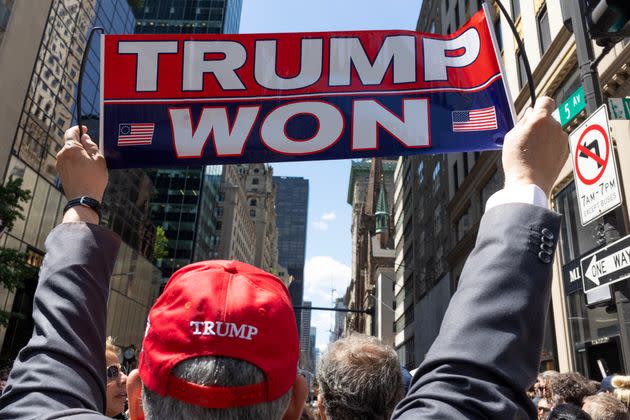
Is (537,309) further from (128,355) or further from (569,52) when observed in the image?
(569,52)

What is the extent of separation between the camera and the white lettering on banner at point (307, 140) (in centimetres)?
473

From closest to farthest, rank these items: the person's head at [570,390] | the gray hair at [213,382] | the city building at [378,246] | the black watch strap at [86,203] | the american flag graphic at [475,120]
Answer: the gray hair at [213,382]
the black watch strap at [86,203]
the american flag graphic at [475,120]
the person's head at [570,390]
the city building at [378,246]

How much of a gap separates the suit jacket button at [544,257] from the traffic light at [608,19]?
4509 mm

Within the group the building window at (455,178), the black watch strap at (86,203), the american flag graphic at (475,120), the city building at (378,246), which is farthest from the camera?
the city building at (378,246)

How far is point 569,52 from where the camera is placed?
16.2 meters

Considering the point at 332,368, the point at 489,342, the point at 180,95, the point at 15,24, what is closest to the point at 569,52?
the point at 180,95

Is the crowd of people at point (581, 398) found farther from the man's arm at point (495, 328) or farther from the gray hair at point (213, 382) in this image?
the gray hair at point (213, 382)

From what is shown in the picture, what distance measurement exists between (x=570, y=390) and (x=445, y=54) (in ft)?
12.5

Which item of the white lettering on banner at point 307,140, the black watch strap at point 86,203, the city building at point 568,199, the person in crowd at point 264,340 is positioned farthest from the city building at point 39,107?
the person in crowd at point 264,340

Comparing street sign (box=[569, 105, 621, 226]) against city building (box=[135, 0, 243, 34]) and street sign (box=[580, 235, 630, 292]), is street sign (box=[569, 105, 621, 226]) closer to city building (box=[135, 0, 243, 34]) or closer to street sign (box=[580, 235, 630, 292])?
street sign (box=[580, 235, 630, 292])

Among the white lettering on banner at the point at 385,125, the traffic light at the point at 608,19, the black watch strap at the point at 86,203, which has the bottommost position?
the black watch strap at the point at 86,203

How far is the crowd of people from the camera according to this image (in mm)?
3791

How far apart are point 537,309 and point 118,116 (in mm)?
4361

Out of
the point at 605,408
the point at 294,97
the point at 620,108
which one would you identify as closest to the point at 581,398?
the point at 605,408
